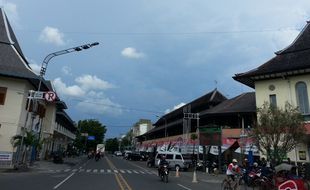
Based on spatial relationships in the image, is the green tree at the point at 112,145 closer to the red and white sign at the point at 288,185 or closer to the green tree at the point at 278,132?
the green tree at the point at 278,132

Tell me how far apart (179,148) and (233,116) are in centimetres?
1215

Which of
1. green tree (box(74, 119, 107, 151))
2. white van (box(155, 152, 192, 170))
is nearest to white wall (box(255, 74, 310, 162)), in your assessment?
white van (box(155, 152, 192, 170))

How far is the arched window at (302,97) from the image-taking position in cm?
2764

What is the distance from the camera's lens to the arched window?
2764 centimetres

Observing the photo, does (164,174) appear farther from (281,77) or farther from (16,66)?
(16,66)

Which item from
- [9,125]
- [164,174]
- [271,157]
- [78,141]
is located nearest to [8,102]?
[9,125]

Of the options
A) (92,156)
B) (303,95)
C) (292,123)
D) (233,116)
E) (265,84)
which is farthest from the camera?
(92,156)

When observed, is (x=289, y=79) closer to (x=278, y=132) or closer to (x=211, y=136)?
(x=278, y=132)

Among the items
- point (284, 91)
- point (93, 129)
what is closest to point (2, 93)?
point (284, 91)

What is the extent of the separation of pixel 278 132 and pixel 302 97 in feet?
26.4

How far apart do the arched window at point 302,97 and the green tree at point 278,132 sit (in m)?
5.28

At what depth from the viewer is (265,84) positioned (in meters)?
30.6

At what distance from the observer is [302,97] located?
92.4 ft

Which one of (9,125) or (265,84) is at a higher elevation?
(265,84)
